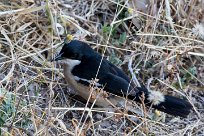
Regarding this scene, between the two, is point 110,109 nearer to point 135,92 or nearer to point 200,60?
point 135,92

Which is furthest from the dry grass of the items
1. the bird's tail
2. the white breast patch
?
the white breast patch

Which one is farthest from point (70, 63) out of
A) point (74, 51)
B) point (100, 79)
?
point (100, 79)

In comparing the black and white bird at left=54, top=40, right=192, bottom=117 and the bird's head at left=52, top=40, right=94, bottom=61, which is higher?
the bird's head at left=52, top=40, right=94, bottom=61

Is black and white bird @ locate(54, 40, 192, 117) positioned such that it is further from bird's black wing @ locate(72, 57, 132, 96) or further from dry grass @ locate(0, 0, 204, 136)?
dry grass @ locate(0, 0, 204, 136)

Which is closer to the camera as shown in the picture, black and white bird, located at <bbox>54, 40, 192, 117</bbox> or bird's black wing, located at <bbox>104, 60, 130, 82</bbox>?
black and white bird, located at <bbox>54, 40, 192, 117</bbox>

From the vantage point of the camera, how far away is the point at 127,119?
5.37 meters

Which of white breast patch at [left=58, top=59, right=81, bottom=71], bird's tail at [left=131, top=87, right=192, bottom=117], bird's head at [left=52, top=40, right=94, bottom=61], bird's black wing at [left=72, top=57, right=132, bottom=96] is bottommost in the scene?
bird's tail at [left=131, top=87, right=192, bottom=117]

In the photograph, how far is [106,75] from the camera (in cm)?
536

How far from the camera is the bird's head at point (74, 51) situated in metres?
5.39

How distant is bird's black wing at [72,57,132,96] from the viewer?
530 centimetres

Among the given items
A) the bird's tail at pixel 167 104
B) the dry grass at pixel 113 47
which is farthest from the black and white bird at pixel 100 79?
the dry grass at pixel 113 47

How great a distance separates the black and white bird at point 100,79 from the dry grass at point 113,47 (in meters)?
0.14

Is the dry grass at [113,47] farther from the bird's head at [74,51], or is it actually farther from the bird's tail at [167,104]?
the bird's head at [74,51]

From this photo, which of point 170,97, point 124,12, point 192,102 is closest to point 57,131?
point 170,97
